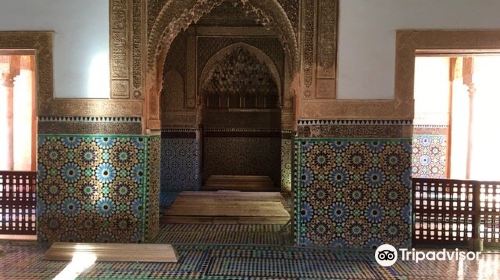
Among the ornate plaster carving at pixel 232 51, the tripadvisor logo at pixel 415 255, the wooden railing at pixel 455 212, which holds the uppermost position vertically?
the ornate plaster carving at pixel 232 51

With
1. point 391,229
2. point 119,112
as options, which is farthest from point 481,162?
point 119,112

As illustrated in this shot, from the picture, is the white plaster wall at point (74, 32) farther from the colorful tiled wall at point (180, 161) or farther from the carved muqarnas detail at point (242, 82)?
the carved muqarnas detail at point (242, 82)

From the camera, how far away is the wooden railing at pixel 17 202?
3.92 m

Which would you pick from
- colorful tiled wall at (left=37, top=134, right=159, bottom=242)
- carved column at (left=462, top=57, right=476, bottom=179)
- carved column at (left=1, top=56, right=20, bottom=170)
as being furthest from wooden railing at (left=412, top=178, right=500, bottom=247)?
carved column at (left=1, top=56, right=20, bottom=170)

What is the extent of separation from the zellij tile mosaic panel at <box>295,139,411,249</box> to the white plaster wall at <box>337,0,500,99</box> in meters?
0.44

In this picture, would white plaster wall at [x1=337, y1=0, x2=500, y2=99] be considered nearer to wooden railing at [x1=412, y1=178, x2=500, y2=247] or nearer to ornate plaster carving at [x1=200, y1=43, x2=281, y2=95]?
wooden railing at [x1=412, y1=178, x2=500, y2=247]

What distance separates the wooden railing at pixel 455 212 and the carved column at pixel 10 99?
5.53m

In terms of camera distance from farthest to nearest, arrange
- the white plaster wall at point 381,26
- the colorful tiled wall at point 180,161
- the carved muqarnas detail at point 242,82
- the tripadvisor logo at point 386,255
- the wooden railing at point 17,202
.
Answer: the carved muqarnas detail at point 242,82 → the colorful tiled wall at point 180,161 → the wooden railing at point 17,202 → the white plaster wall at point 381,26 → the tripadvisor logo at point 386,255

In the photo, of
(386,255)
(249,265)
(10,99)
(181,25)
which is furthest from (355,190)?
(10,99)

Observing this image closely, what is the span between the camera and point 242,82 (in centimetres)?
737

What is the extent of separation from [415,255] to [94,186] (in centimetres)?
255

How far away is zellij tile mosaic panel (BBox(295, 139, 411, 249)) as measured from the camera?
3668mm

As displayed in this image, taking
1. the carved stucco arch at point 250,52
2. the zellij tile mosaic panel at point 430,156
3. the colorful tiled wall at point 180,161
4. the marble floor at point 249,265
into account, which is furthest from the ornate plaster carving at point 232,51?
the marble floor at point 249,265

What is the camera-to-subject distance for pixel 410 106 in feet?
11.9
